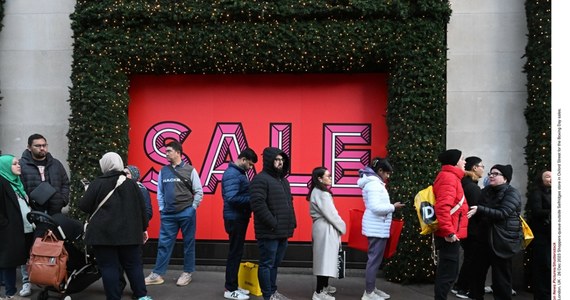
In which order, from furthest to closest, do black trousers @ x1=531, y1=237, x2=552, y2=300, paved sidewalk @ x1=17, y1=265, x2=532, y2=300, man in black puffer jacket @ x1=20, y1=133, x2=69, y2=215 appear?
man in black puffer jacket @ x1=20, y1=133, x2=69, y2=215, paved sidewalk @ x1=17, y1=265, x2=532, y2=300, black trousers @ x1=531, y1=237, x2=552, y2=300

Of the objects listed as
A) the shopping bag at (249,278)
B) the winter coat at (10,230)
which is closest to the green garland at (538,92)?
the shopping bag at (249,278)

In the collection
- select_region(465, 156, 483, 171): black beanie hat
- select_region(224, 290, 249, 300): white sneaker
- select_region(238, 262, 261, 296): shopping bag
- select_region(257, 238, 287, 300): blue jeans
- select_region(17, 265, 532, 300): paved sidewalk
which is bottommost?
select_region(17, 265, 532, 300): paved sidewalk

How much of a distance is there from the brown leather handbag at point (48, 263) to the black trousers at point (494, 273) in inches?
201

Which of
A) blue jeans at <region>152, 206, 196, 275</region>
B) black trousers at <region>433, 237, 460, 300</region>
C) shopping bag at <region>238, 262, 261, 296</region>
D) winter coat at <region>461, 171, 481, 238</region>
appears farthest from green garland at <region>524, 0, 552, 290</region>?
blue jeans at <region>152, 206, 196, 275</region>

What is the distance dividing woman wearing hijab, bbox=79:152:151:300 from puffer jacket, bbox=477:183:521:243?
13.5ft

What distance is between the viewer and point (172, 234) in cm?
815

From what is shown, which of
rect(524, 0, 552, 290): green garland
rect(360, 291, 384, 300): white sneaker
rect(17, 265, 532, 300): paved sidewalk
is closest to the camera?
rect(360, 291, 384, 300): white sneaker

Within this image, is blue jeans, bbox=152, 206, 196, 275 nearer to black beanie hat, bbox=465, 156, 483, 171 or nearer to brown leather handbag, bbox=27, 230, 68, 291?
brown leather handbag, bbox=27, 230, 68, 291

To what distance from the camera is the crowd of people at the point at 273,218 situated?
6.37 m

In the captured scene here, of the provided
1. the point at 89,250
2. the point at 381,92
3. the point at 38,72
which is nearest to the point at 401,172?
the point at 381,92

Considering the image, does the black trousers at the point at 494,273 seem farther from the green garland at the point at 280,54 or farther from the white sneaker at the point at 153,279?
the white sneaker at the point at 153,279

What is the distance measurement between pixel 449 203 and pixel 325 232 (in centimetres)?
171

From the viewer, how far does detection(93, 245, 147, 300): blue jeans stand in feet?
20.7

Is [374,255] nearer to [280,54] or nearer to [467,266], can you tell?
[467,266]
